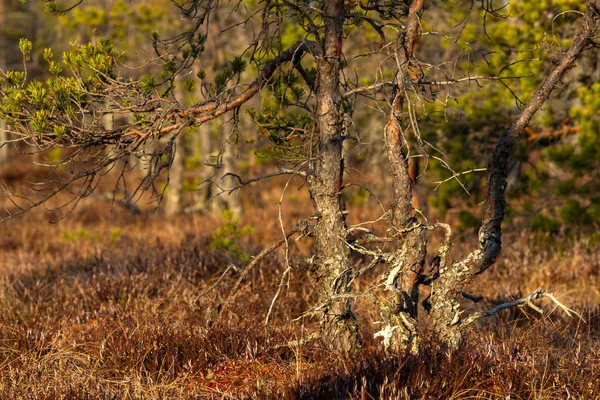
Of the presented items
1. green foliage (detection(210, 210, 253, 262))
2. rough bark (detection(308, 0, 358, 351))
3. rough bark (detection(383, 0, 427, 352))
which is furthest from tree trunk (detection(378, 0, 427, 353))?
green foliage (detection(210, 210, 253, 262))

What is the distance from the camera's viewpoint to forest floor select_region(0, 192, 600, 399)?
352 centimetres

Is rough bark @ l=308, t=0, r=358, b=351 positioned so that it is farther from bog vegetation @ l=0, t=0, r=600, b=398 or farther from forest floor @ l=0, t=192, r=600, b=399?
forest floor @ l=0, t=192, r=600, b=399

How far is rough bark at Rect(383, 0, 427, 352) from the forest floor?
0.16 m

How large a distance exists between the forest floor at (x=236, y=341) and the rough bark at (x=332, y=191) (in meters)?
0.24

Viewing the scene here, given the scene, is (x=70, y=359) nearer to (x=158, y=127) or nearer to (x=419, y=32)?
(x=158, y=127)

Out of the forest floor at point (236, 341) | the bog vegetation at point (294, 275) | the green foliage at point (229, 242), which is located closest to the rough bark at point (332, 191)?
the bog vegetation at point (294, 275)

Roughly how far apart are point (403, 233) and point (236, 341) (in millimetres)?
1249

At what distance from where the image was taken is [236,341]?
14.1 feet

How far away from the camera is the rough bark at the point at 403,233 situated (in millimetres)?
3863

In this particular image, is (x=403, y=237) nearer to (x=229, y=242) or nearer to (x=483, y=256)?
(x=483, y=256)

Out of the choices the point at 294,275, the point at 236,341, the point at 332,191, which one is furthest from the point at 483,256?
the point at 294,275

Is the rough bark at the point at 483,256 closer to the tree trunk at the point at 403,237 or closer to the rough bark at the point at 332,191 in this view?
the tree trunk at the point at 403,237

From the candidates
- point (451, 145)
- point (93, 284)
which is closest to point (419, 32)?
point (93, 284)

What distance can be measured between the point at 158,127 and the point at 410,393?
207 centimetres
